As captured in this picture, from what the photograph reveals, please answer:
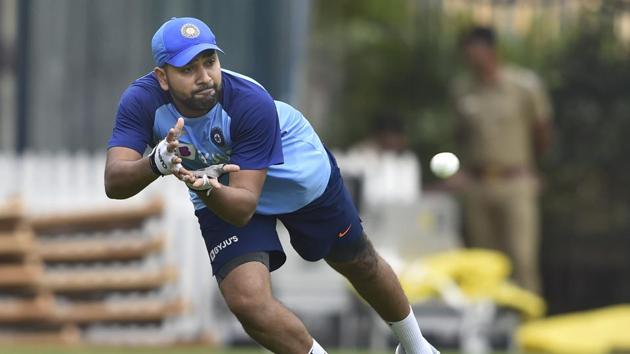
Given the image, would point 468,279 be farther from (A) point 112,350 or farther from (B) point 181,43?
(B) point 181,43

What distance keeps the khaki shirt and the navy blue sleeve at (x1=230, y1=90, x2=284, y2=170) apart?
24.1ft

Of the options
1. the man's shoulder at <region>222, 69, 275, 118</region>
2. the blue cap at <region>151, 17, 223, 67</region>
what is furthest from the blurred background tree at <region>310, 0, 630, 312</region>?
the blue cap at <region>151, 17, 223, 67</region>

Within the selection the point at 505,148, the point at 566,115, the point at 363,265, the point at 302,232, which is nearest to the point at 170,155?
the point at 302,232

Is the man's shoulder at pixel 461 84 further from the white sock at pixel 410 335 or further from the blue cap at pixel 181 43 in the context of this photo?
the blue cap at pixel 181 43

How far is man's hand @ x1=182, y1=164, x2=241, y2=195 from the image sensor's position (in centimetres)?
773

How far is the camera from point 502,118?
50.6 feet

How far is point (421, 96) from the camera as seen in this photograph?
1870 cm

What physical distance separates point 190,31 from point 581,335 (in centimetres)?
670

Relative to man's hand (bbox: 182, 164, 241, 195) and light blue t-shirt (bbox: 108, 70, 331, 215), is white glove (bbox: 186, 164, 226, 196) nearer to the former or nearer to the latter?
man's hand (bbox: 182, 164, 241, 195)

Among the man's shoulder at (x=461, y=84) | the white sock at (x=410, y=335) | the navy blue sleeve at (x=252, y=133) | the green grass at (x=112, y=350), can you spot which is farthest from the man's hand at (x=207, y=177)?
the man's shoulder at (x=461, y=84)

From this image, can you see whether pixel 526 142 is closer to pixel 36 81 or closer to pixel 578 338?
pixel 578 338

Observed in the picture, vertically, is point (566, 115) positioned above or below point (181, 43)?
below

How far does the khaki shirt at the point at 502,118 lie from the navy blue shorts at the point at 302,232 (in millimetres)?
6586

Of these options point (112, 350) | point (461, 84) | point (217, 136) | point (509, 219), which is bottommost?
point (112, 350)
